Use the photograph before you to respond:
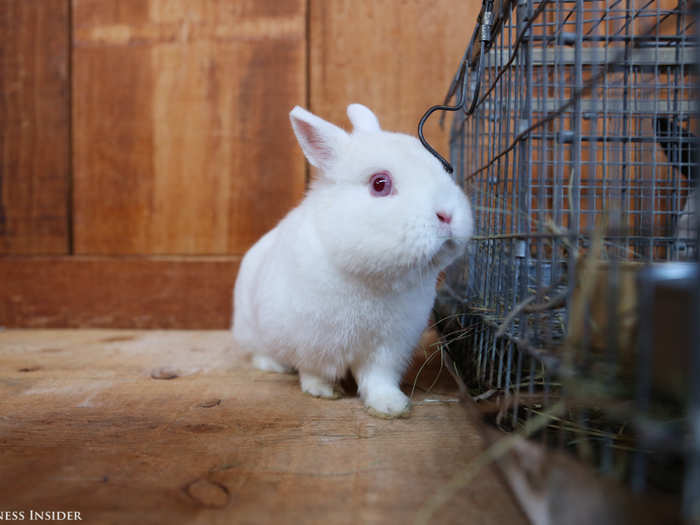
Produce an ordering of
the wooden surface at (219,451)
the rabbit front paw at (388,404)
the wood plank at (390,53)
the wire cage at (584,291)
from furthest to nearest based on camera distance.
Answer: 1. the wood plank at (390,53)
2. the rabbit front paw at (388,404)
3. the wooden surface at (219,451)
4. the wire cage at (584,291)

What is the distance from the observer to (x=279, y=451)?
0.97 meters

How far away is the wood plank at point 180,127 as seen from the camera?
226 centimetres

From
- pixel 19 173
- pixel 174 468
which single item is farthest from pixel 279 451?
pixel 19 173

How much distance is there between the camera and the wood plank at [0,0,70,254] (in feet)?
7.54

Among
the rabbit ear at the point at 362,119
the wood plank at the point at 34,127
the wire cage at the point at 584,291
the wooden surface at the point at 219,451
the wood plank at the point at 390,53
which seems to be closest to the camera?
the wire cage at the point at 584,291

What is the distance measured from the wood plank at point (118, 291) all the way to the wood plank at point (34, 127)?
0.42ft

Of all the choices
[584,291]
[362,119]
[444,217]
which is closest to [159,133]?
[362,119]

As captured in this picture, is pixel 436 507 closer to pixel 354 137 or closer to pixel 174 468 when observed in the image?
pixel 174 468

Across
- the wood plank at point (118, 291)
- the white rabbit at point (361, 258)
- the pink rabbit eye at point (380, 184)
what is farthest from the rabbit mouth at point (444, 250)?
the wood plank at point (118, 291)

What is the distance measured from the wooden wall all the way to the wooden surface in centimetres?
77

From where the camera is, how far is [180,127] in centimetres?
229

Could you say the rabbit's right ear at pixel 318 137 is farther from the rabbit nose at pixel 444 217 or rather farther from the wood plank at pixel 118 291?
the wood plank at pixel 118 291

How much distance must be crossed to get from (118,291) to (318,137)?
1.44 meters

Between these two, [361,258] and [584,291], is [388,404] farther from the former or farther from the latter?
[584,291]
